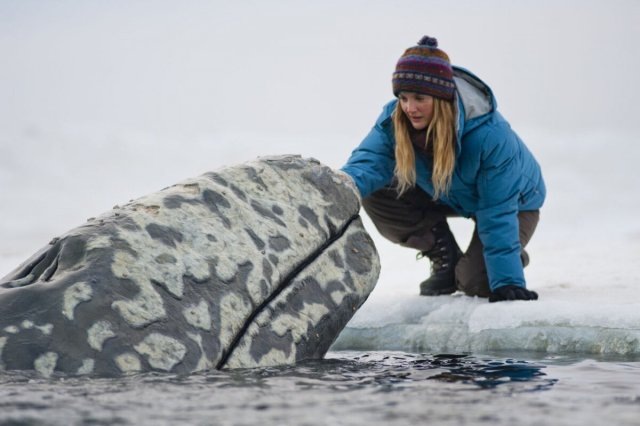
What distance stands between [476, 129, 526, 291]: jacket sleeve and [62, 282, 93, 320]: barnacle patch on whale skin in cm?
221

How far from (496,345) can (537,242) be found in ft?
12.7

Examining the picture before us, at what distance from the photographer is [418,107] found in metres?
4.42

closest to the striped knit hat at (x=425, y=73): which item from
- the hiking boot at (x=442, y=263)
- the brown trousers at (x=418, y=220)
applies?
the brown trousers at (x=418, y=220)

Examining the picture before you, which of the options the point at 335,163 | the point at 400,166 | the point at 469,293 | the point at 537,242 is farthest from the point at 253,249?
the point at 335,163

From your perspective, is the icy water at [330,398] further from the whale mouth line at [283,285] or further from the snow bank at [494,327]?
the snow bank at [494,327]

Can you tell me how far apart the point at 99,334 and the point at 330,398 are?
30.6 inches

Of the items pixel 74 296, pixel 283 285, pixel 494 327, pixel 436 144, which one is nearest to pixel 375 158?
pixel 436 144

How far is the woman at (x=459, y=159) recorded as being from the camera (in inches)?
175

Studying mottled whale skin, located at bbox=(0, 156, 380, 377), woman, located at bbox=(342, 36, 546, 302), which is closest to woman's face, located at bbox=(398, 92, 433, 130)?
woman, located at bbox=(342, 36, 546, 302)

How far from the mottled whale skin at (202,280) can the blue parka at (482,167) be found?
0.65 metres

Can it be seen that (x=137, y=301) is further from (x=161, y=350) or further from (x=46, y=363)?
(x=46, y=363)

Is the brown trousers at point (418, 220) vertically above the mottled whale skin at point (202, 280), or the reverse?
the brown trousers at point (418, 220)

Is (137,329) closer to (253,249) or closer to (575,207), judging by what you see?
(253,249)

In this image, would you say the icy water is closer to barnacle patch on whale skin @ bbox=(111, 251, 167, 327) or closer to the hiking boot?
barnacle patch on whale skin @ bbox=(111, 251, 167, 327)
